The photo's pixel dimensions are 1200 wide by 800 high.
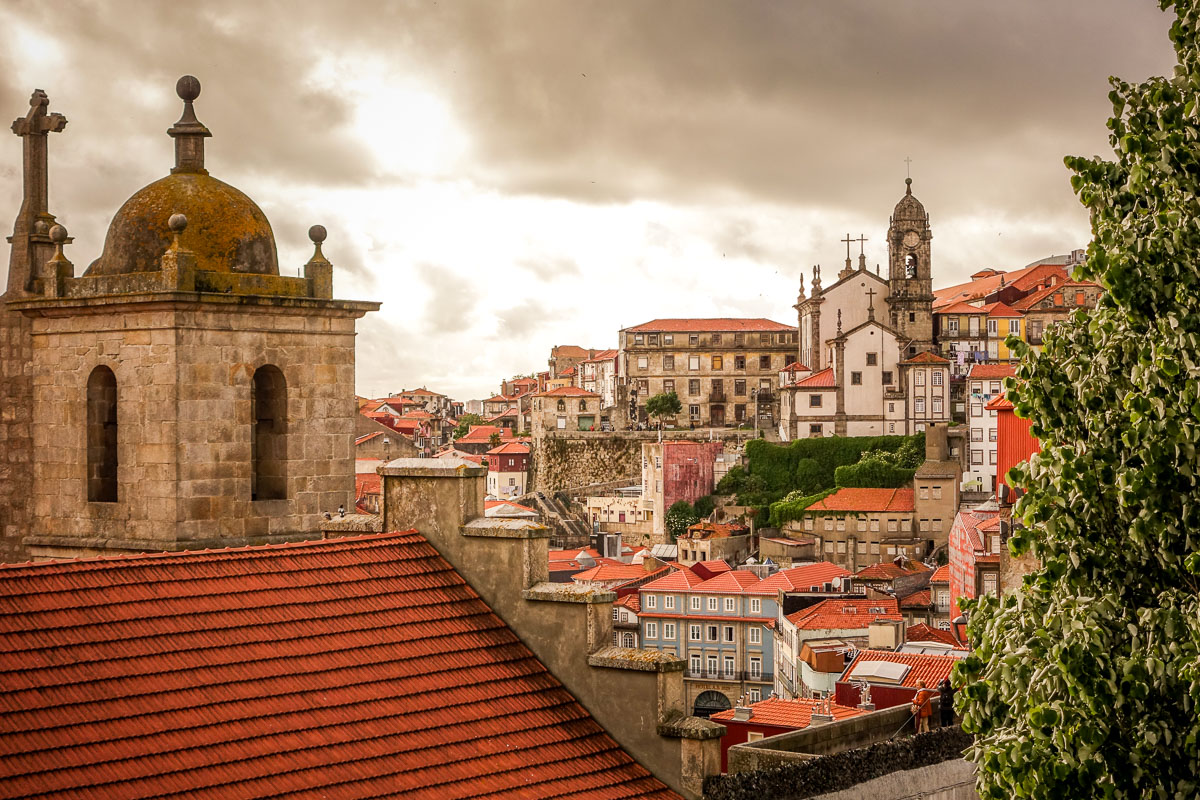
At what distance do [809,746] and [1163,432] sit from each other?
5851 millimetres

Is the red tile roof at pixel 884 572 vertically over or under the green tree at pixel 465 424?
under

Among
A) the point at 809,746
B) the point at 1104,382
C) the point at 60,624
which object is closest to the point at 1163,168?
the point at 1104,382

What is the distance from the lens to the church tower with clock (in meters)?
82.2

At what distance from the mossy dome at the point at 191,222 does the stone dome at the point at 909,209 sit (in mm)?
76905

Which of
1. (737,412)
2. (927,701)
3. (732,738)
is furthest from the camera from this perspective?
(737,412)

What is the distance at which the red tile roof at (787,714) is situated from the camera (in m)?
21.2

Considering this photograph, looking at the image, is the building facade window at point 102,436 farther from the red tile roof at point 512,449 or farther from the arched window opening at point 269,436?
the red tile roof at point 512,449

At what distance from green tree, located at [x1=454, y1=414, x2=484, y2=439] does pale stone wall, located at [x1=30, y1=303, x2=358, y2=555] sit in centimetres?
11373

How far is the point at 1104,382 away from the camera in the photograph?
5902 mm

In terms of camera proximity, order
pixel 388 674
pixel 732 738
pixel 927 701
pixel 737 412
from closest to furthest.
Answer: pixel 388 674 < pixel 927 701 < pixel 732 738 < pixel 737 412

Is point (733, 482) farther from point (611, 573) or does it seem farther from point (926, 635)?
point (926, 635)

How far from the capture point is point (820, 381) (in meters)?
79.0

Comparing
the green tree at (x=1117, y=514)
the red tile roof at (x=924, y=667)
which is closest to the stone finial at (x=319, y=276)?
the green tree at (x=1117, y=514)

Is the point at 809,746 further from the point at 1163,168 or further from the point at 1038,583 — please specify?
the point at 1163,168
